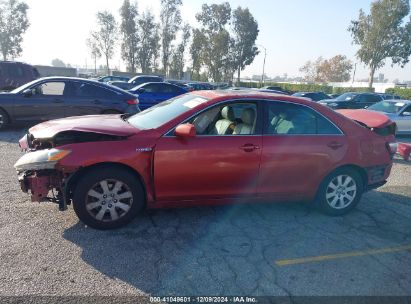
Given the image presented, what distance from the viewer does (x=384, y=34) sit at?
34.0m

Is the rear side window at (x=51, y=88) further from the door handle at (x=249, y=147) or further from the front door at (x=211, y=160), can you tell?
the door handle at (x=249, y=147)

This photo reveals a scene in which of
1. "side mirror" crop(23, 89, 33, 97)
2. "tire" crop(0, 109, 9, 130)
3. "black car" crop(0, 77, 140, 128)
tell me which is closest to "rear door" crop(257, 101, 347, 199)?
"black car" crop(0, 77, 140, 128)

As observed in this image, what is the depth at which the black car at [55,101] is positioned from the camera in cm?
893

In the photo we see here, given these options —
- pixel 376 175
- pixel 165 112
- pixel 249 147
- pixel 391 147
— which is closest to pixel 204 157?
pixel 249 147

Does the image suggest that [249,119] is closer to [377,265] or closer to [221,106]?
[221,106]

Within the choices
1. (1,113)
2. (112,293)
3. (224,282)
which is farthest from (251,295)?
(1,113)

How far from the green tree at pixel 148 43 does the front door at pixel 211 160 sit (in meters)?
46.5

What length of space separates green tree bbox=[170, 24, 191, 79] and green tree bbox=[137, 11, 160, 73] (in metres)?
2.61

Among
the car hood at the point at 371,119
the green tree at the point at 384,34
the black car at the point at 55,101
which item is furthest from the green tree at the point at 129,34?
the car hood at the point at 371,119

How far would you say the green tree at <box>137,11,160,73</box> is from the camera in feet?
153

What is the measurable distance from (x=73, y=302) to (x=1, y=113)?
8018 mm

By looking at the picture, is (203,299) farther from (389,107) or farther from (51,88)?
(389,107)

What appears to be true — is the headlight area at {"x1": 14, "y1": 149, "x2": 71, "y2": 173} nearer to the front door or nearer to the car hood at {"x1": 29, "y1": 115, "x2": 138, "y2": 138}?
the car hood at {"x1": 29, "y1": 115, "x2": 138, "y2": 138}

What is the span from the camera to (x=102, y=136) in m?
3.78
